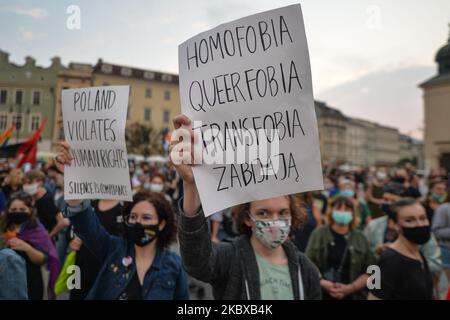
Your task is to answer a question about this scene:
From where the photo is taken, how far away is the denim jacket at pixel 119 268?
223 cm

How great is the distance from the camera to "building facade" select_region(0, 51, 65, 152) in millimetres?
2432

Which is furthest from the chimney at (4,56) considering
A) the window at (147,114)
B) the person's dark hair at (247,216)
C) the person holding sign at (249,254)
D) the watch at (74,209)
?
the window at (147,114)

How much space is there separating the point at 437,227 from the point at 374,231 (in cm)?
108

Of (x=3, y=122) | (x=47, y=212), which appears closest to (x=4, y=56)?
(x=3, y=122)

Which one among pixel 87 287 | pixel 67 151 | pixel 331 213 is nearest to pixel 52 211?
pixel 87 287

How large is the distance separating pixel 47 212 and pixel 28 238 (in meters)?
1.82

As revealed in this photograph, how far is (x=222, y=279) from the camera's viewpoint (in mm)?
1919

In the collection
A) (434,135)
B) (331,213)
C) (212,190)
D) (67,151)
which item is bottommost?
(331,213)

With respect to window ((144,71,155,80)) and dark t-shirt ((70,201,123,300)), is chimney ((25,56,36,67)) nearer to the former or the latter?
dark t-shirt ((70,201,123,300))

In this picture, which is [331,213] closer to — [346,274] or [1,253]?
[346,274]

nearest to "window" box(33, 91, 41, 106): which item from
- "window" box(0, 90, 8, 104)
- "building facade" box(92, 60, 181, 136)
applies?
"window" box(0, 90, 8, 104)

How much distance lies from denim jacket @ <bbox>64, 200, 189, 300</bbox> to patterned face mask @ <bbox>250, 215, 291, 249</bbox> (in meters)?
0.72

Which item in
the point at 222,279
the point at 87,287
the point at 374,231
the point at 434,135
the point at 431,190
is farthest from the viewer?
the point at 434,135

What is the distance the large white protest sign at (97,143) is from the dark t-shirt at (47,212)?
2.69 metres
